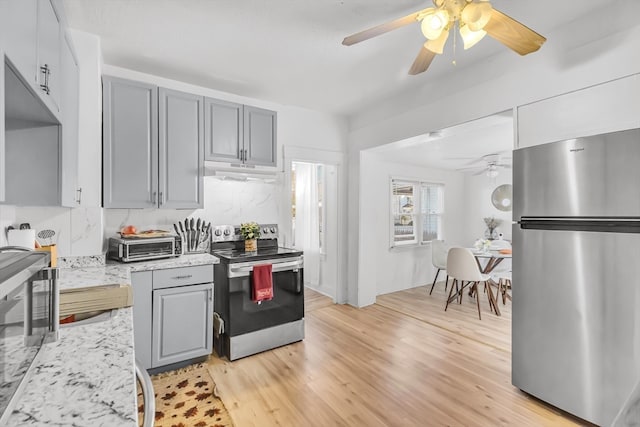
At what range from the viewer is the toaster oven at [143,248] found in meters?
2.40

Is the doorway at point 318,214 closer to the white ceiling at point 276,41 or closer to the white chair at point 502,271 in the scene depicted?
the white ceiling at point 276,41

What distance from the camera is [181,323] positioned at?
8.12ft

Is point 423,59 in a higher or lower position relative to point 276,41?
lower

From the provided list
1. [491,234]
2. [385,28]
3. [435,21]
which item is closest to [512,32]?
[435,21]

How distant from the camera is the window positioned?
17.2 feet

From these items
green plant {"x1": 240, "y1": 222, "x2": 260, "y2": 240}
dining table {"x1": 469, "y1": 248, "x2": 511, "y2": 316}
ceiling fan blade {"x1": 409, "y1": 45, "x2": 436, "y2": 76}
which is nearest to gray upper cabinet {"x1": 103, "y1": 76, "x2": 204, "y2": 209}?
green plant {"x1": 240, "y1": 222, "x2": 260, "y2": 240}

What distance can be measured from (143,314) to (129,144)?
1.35 m

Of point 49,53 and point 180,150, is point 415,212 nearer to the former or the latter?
point 180,150

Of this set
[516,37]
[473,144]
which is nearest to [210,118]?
[516,37]

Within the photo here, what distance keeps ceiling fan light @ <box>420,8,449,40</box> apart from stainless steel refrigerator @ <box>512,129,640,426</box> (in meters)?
1.17

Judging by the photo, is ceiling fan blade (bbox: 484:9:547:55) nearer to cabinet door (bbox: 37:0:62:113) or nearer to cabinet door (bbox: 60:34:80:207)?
cabinet door (bbox: 37:0:62:113)

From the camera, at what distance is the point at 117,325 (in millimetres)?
1182

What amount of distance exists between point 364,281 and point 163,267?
2.56 metres

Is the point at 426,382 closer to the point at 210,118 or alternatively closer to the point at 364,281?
the point at 364,281
